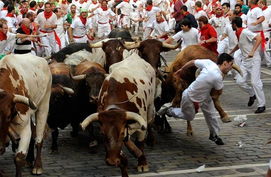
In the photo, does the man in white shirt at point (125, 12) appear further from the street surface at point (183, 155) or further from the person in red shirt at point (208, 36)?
Result: the street surface at point (183, 155)

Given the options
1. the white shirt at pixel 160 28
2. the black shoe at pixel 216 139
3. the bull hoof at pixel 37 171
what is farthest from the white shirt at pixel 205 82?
the white shirt at pixel 160 28

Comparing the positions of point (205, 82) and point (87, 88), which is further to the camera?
point (87, 88)

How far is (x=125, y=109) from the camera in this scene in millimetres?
10094

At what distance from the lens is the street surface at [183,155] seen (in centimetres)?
1041

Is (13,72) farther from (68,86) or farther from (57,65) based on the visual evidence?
(57,65)

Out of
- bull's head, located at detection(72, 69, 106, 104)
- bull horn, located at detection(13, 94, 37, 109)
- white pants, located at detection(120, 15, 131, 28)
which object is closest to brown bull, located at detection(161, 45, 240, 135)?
bull's head, located at detection(72, 69, 106, 104)

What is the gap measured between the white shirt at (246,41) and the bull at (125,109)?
4088 mm

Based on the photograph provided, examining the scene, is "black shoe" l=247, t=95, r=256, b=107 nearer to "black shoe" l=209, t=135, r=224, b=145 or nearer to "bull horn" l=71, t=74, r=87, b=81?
"black shoe" l=209, t=135, r=224, b=145

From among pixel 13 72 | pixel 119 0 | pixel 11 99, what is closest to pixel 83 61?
pixel 13 72

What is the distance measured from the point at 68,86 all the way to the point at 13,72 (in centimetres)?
227

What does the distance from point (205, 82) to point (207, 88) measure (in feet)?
0.46

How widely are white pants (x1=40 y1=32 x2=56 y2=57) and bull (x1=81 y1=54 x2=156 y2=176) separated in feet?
33.1

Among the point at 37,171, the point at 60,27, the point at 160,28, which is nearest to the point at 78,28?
the point at 60,27

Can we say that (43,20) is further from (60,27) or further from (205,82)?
(205,82)
